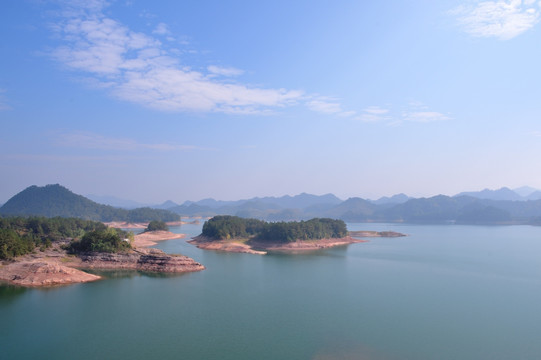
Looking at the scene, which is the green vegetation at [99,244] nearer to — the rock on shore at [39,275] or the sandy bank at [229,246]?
the rock on shore at [39,275]

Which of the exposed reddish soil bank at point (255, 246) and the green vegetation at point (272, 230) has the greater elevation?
the green vegetation at point (272, 230)

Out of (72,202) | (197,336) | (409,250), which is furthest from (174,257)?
(72,202)

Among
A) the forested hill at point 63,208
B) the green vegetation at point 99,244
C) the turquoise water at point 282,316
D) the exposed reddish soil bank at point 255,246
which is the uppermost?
the forested hill at point 63,208

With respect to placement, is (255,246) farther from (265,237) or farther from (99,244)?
(99,244)

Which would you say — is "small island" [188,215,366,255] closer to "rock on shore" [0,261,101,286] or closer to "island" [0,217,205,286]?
"island" [0,217,205,286]

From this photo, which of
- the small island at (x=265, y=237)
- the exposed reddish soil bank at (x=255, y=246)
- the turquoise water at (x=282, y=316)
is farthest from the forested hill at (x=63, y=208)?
the turquoise water at (x=282, y=316)

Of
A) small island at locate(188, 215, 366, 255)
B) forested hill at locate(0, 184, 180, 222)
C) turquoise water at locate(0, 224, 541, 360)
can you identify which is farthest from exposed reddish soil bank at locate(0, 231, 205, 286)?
forested hill at locate(0, 184, 180, 222)

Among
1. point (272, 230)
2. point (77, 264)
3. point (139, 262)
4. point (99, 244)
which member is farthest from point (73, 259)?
point (272, 230)

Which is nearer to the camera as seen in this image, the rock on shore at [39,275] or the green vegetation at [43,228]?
the rock on shore at [39,275]
